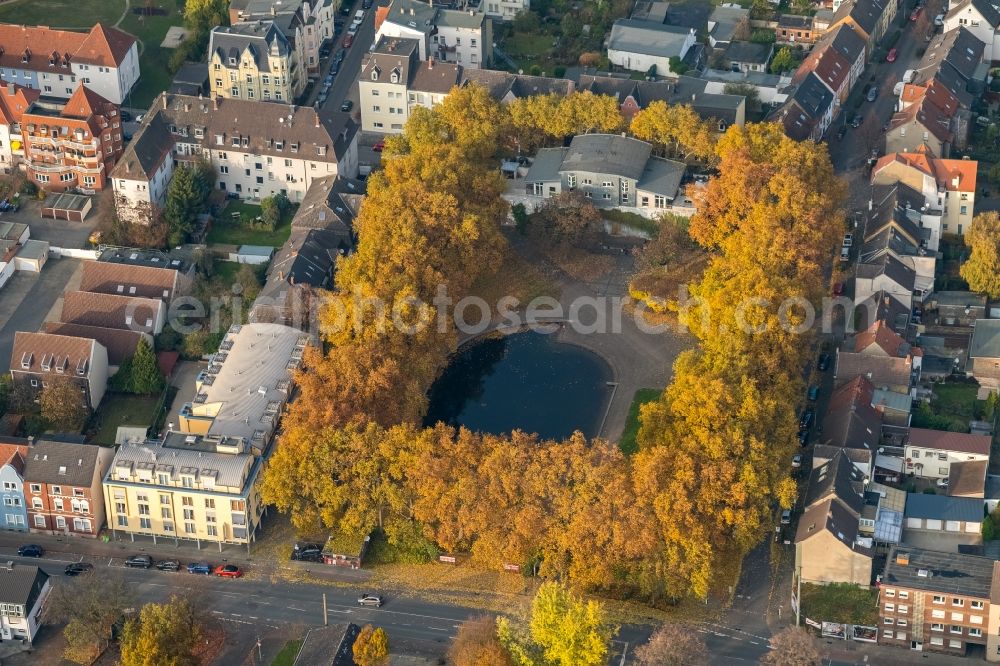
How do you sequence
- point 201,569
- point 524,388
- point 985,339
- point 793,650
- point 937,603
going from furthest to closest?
point 524,388, point 985,339, point 201,569, point 937,603, point 793,650

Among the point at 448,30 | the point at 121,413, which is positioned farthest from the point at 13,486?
the point at 448,30

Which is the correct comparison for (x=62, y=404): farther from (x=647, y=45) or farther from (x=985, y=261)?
(x=647, y=45)

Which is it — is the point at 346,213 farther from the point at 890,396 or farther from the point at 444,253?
the point at 890,396

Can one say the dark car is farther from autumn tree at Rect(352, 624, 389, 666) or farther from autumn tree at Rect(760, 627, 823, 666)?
autumn tree at Rect(760, 627, 823, 666)

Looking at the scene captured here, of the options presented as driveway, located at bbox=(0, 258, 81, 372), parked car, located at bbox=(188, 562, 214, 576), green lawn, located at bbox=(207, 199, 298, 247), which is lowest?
driveway, located at bbox=(0, 258, 81, 372)

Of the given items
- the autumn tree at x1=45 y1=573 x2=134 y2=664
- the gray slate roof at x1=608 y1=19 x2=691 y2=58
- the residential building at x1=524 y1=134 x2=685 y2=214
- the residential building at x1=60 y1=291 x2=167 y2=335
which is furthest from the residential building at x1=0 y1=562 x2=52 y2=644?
the gray slate roof at x1=608 y1=19 x2=691 y2=58

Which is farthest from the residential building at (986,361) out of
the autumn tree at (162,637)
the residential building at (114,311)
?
the residential building at (114,311)
